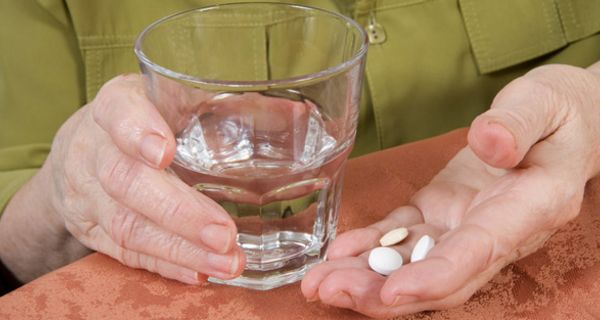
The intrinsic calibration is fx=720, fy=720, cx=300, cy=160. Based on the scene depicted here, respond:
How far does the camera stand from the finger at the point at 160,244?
1.55 ft

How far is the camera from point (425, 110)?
82 cm

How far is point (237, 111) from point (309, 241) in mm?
108

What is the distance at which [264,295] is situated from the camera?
501 mm

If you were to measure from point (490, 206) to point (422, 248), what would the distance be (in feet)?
0.17

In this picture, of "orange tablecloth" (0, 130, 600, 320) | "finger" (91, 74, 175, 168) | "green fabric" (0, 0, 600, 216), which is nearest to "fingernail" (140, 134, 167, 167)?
"finger" (91, 74, 175, 168)

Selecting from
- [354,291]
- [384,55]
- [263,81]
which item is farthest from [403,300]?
[384,55]

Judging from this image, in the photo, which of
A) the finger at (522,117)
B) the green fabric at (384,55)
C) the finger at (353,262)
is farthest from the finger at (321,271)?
the green fabric at (384,55)

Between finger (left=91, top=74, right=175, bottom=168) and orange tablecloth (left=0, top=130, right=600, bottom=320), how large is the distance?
0.33 ft

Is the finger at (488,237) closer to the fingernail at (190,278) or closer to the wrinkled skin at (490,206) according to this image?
the wrinkled skin at (490,206)

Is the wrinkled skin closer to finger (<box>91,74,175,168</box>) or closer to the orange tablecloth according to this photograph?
the orange tablecloth

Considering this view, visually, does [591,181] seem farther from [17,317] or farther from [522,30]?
[17,317]

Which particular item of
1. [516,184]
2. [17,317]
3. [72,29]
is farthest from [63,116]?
[516,184]

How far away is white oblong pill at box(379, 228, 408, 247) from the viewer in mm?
510

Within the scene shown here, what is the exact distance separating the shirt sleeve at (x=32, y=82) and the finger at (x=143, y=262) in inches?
8.2
